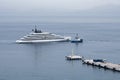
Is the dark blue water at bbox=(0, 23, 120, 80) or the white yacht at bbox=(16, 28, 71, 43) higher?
the white yacht at bbox=(16, 28, 71, 43)

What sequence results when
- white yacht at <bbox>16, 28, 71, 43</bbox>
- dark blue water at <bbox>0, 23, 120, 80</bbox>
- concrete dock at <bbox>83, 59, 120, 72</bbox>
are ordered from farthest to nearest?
white yacht at <bbox>16, 28, 71, 43</bbox>
concrete dock at <bbox>83, 59, 120, 72</bbox>
dark blue water at <bbox>0, 23, 120, 80</bbox>

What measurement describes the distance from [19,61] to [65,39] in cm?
1661

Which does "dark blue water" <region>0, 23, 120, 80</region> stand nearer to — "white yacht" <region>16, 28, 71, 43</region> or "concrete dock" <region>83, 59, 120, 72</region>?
"concrete dock" <region>83, 59, 120, 72</region>

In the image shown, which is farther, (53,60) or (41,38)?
(41,38)

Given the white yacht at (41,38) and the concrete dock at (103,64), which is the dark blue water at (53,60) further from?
the white yacht at (41,38)

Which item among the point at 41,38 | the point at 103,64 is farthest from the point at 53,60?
the point at 41,38

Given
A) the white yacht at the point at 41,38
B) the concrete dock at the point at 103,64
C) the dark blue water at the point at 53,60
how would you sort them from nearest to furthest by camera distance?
the dark blue water at the point at 53,60 < the concrete dock at the point at 103,64 < the white yacht at the point at 41,38

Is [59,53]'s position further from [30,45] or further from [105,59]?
[30,45]

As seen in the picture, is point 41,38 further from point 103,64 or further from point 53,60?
point 103,64

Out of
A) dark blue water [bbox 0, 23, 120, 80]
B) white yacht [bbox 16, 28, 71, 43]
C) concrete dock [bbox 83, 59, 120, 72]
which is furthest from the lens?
white yacht [bbox 16, 28, 71, 43]

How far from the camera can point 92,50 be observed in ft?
153

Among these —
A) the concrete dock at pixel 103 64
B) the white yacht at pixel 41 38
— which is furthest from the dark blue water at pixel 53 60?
the white yacht at pixel 41 38

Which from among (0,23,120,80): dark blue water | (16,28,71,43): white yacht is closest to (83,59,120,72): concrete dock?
(0,23,120,80): dark blue water

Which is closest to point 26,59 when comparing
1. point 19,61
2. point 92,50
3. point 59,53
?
point 19,61
